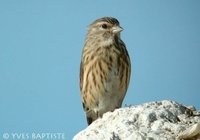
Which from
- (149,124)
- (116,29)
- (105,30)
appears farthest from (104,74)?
(149,124)

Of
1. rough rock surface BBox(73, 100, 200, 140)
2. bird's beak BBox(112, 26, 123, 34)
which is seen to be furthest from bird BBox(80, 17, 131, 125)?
rough rock surface BBox(73, 100, 200, 140)

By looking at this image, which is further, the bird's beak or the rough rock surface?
the bird's beak

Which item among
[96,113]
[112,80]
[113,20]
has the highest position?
[113,20]

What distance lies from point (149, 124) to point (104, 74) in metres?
3.67

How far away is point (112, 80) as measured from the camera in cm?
1025

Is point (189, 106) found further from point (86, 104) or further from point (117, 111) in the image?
point (86, 104)

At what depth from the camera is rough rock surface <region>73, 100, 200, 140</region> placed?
641 centimetres

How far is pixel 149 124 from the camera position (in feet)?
22.1

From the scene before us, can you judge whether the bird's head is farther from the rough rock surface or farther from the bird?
the rough rock surface

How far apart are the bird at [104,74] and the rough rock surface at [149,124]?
2.97 metres

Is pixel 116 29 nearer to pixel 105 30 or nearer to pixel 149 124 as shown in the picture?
pixel 105 30

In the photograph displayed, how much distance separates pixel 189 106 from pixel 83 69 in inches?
145

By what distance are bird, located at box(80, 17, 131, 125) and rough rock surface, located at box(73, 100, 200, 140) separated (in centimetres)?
297

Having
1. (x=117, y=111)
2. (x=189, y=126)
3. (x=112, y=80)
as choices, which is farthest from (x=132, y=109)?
(x=112, y=80)
